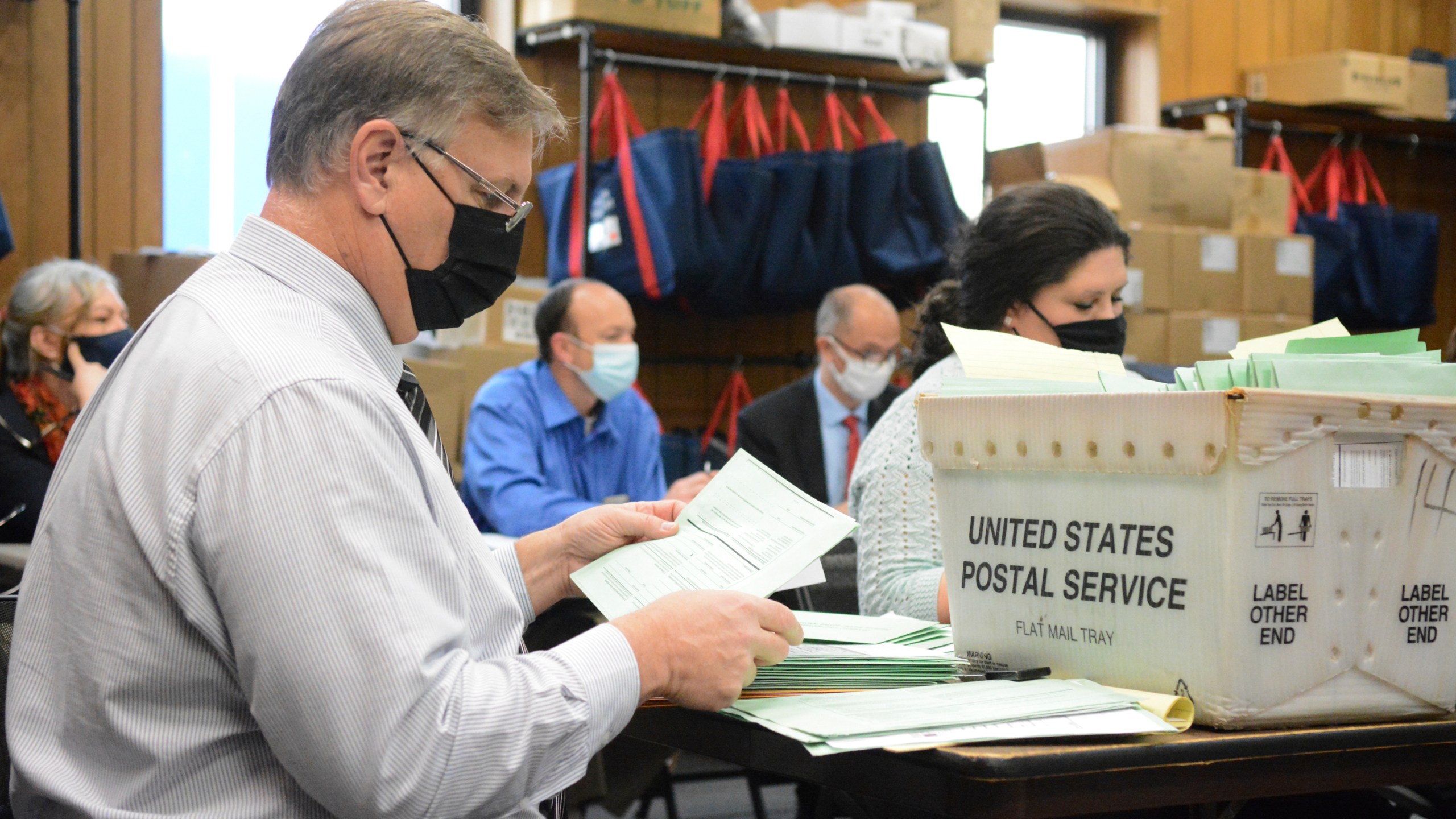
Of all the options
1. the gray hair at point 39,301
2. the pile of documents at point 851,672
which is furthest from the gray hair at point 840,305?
the pile of documents at point 851,672

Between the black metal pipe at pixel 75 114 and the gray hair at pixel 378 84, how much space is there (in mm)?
2929

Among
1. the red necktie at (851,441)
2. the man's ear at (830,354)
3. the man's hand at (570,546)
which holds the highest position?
the man's ear at (830,354)

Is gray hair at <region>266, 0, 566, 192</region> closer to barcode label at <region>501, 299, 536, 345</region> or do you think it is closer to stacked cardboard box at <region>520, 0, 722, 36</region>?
barcode label at <region>501, 299, 536, 345</region>

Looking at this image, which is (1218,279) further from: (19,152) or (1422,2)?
(19,152)

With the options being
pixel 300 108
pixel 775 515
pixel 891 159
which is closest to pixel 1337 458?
pixel 775 515

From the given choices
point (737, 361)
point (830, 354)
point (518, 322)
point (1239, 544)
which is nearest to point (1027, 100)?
point (737, 361)

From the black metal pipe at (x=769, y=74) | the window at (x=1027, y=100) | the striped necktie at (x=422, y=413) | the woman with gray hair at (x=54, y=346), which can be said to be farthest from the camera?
the window at (x=1027, y=100)

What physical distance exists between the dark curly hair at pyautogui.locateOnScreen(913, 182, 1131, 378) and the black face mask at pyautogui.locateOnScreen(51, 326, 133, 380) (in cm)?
237

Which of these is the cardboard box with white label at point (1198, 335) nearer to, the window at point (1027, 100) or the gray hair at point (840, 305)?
the window at point (1027, 100)

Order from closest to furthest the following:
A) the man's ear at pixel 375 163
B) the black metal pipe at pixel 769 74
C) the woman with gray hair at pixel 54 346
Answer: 1. the man's ear at pixel 375 163
2. the woman with gray hair at pixel 54 346
3. the black metal pipe at pixel 769 74

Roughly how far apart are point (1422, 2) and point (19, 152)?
19.5ft

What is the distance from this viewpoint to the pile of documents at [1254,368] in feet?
3.52

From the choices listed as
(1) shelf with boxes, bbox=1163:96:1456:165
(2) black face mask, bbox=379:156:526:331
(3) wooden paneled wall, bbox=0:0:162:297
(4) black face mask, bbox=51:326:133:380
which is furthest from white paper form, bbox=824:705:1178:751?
(1) shelf with boxes, bbox=1163:96:1456:165

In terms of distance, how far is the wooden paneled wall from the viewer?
3865mm
